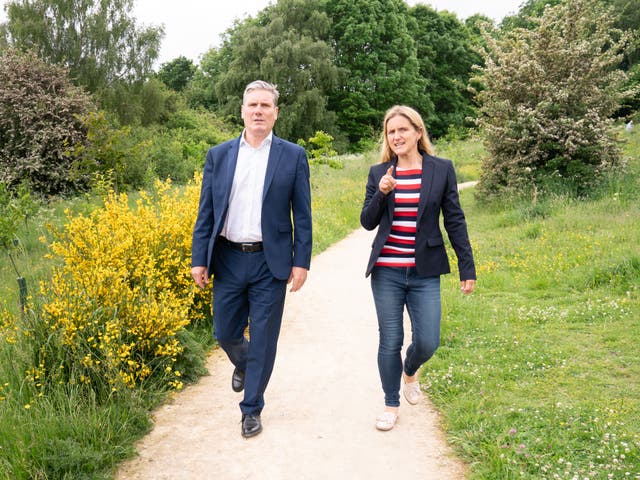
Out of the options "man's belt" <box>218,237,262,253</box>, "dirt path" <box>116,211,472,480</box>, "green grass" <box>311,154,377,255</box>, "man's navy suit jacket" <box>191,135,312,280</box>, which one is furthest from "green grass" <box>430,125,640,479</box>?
"green grass" <box>311,154,377,255</box>

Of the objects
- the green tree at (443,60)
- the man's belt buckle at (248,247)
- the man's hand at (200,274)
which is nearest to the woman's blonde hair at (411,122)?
the man's belt buckle at (248,247)

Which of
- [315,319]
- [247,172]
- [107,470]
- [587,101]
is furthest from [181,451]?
[587,101]

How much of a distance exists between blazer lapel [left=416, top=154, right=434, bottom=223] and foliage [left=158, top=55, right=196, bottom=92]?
5660cm

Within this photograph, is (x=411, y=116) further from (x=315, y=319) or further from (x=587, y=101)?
(x=587, y=101)

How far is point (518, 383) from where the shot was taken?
4367 mm

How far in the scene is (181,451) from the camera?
11.6 feet

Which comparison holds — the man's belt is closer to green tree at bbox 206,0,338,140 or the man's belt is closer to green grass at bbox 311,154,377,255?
green grass at bbox 311,154,377,255

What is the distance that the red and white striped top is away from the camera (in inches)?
142

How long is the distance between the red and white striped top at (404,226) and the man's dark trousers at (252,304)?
722 millimetres

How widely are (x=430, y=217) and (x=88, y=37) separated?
31162 mm

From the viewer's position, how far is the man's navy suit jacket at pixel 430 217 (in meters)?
3.57

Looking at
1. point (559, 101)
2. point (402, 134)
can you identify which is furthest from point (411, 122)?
point (559, 101)

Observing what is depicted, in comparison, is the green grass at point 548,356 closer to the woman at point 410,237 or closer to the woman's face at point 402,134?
the woman at point 410,237

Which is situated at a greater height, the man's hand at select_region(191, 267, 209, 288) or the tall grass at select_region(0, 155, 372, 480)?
the man's hand at select_region(191, 267, 209, 288)
